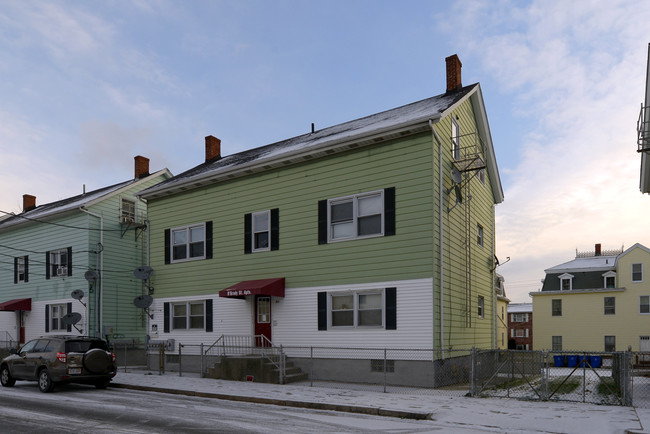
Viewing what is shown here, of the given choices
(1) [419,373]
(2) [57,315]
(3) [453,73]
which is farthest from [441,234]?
(2) [57,315]

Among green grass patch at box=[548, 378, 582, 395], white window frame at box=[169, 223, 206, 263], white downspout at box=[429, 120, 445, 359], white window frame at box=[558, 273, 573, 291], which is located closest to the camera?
green grass patch at box=[548, 378, 582, 395]

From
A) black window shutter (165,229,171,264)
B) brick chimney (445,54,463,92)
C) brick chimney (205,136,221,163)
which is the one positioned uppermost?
brick chimney (445,54,463,92)

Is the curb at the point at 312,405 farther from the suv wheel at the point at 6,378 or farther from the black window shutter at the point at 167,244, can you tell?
the black window shutter at the point at 167,244

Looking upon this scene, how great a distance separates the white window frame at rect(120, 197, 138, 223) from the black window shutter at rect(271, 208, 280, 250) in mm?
13353

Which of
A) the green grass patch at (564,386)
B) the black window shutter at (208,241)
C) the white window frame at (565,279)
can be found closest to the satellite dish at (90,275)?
the black window shutter at (208,241)

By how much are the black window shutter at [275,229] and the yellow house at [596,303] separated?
1545 inches

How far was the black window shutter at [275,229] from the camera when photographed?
66.0ft

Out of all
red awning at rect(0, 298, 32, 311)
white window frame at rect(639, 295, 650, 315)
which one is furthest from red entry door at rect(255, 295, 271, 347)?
white window frame at rect(639, 295, 650, 315)

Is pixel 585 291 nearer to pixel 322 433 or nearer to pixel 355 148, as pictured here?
pixel 355 148

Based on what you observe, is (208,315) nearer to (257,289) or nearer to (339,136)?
(257,289)

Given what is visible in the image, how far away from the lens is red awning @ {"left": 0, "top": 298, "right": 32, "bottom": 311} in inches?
1183

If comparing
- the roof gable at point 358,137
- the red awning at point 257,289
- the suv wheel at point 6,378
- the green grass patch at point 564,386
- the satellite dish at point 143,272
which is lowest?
the green grass patch at point 564,386

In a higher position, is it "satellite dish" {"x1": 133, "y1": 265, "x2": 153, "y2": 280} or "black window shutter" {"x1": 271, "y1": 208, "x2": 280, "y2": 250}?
"black window shutter" {"x1": 271, "y1": 208, "x2": 280, "y2": 250}

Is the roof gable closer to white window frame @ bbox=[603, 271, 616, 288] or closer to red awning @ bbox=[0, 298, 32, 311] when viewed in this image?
red awning @ bbox=[0, 298, 32, 311]
